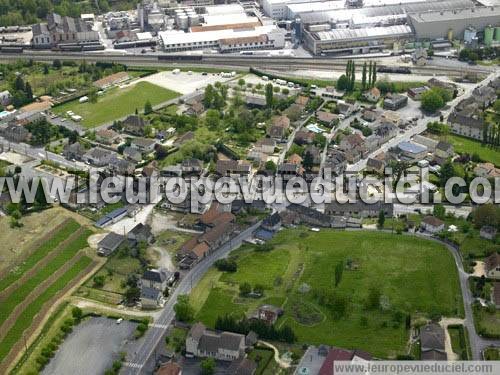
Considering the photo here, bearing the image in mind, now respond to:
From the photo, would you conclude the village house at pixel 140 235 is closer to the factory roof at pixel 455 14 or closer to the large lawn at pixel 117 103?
the large lawn at pixel 117 103

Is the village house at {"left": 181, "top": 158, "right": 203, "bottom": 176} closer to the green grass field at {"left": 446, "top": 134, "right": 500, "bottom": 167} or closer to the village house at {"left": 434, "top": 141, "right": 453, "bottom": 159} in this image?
the village house at {"left": 434, "top": 141, "right": 453, "bottom": 159}

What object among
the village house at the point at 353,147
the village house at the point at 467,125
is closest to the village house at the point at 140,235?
the village house at the point at 353,147

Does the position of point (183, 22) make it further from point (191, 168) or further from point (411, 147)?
point (411, 147)

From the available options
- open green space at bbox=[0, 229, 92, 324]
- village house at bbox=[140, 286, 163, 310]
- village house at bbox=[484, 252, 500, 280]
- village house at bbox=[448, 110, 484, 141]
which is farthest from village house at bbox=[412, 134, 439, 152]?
village house at bbox=[140, 286, 163, 310]

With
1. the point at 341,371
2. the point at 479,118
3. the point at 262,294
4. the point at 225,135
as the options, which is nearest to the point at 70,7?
the point at 225,135

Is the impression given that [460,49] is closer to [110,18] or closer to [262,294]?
[110,18]

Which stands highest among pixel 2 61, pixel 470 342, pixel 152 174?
pixel 2 61
